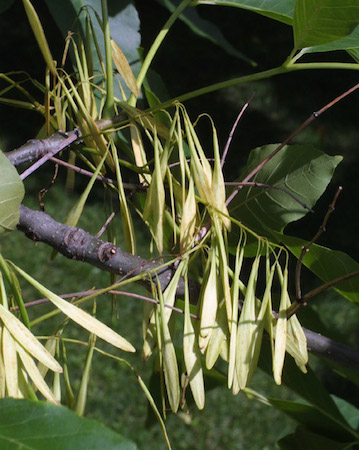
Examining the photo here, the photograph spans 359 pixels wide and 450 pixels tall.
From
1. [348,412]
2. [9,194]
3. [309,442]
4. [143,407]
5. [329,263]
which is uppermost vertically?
[9,194]

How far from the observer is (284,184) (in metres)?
0.49

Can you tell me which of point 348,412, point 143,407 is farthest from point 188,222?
point 143,407

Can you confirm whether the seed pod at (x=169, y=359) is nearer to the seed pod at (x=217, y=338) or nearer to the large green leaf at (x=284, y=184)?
the seed pod at (x=217, y=338)

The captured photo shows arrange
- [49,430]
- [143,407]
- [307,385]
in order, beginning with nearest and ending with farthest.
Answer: [49,430]
[307,385]
[143,407]

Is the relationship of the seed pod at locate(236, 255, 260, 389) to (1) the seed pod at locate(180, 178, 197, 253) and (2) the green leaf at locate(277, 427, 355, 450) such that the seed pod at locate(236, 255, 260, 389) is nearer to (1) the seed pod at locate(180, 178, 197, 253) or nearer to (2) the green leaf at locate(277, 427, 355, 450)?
(1) the seed pod at locate(180, 178, 197, 253)

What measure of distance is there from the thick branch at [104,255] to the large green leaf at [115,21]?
25 centimetres

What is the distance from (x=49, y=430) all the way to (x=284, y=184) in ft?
0.96

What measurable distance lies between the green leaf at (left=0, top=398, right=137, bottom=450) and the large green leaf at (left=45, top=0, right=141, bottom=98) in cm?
43

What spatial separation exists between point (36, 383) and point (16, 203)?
0.39ft

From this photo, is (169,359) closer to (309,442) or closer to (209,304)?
(209,304)

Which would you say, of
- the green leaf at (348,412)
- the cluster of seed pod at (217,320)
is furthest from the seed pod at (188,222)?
the green leaf at (348,412)

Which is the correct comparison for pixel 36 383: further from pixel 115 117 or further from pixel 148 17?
pixel 148 17

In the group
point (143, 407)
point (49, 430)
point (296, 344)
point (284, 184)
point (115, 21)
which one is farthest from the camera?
point (143, 407)

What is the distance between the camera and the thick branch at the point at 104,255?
17.3 inches
